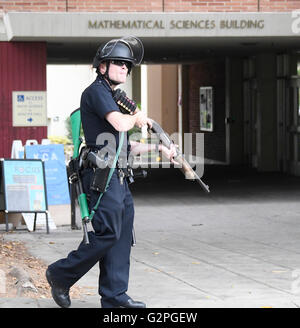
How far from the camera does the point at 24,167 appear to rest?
12.2m

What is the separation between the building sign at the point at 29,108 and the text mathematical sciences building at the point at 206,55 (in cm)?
2

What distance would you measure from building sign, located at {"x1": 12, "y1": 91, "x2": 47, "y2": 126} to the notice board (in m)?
3.92

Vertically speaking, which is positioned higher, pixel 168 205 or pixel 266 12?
pixel 266 12

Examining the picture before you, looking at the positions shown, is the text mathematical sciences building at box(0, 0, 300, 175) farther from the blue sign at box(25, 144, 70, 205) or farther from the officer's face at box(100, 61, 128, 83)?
the officer's face at box(100, 61, 128, 83)

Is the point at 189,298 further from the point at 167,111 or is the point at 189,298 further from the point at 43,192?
the point at 167,111

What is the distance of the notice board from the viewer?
11977 millimetres

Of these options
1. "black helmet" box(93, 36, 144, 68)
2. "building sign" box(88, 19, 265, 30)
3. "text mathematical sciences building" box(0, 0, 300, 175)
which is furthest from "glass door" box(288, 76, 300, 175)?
"black helmet" box(93, 36, 144, 68)

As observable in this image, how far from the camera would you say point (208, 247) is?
10.6 m

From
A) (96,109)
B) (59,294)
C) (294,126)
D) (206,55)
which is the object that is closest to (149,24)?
(294,126)

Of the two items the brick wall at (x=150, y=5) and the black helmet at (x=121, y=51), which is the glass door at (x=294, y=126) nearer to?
the brick wall at (x=150, y=5)

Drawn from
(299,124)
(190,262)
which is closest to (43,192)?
(190,262)

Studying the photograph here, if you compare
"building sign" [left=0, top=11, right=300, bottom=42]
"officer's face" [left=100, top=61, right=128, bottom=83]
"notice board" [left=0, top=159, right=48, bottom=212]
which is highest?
"building sign" [left=0, top=11, right=300, bottom=42]

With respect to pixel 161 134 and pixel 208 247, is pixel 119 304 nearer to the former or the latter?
pixel 161 134

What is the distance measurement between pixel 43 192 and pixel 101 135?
238 inches
